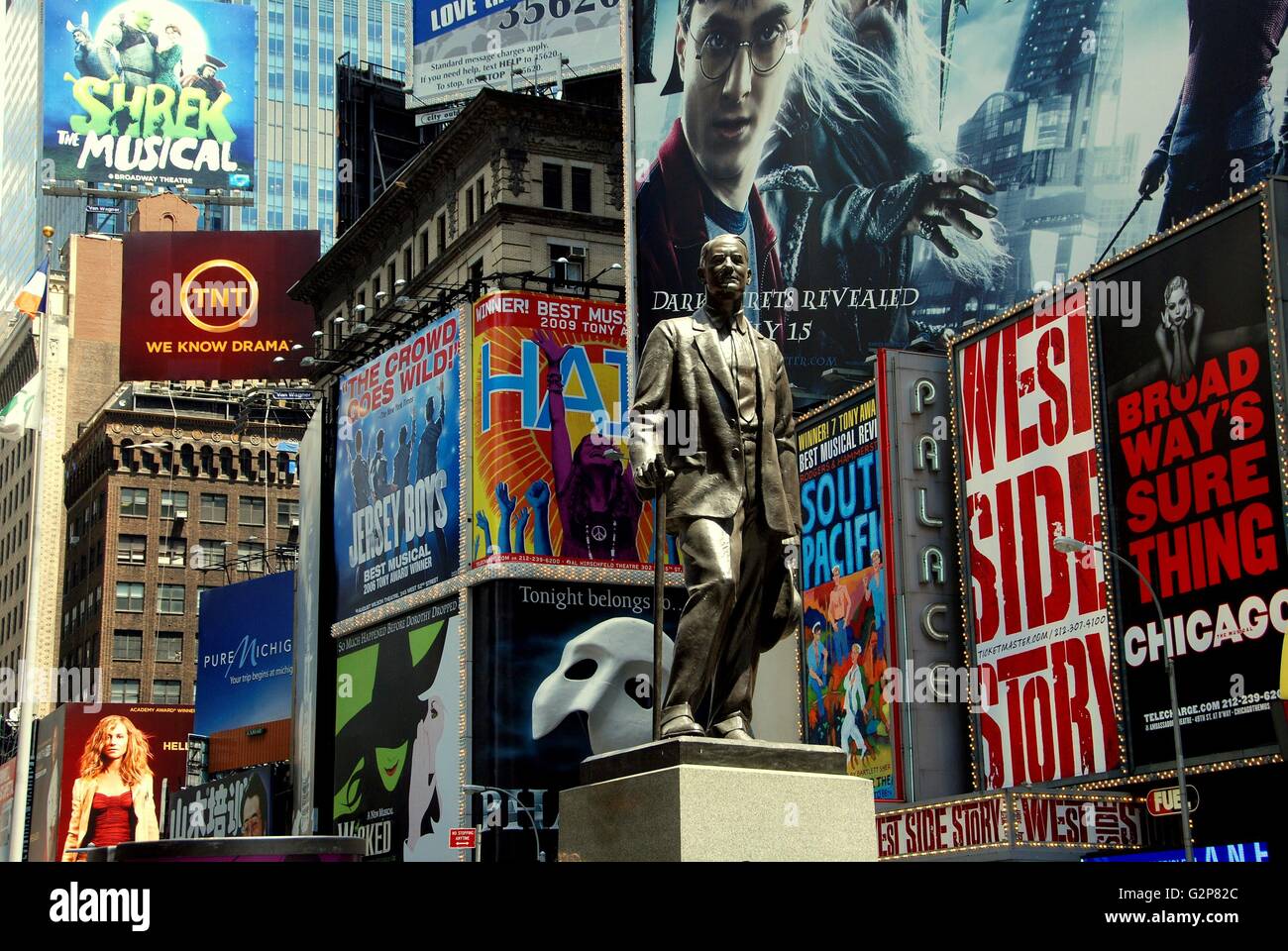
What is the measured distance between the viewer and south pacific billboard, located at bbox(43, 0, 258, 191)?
364 feet

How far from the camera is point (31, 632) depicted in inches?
3056

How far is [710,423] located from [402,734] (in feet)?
182

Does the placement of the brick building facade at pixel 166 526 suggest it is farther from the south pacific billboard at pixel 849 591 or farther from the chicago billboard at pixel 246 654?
the south pacific billboard at pixel 849 591

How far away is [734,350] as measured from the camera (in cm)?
1451

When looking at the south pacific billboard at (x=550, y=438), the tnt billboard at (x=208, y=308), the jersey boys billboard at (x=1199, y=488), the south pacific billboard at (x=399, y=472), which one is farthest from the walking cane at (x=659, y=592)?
the tnt billboard at (x=208, y=308)

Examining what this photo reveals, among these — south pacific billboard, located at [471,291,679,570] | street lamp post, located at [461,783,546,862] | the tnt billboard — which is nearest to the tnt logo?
the tnt billboard

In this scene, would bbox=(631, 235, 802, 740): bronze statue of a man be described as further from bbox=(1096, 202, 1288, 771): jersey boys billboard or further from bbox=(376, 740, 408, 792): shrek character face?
bbox=(376, 740, 408, 792): shrek character face

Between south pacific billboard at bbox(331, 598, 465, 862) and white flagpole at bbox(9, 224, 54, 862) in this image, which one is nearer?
south pacific billboard at bbox(331, 598, 465, 862)

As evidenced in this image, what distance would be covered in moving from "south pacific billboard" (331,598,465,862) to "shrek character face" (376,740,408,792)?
0.03 metres

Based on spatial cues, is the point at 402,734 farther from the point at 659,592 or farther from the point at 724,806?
the point at 724,806

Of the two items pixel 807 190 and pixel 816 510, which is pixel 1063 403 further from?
pixel 807 190

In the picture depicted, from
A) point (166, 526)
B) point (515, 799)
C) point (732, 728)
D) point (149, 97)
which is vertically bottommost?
point (732, 728)

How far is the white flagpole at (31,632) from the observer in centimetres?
7733

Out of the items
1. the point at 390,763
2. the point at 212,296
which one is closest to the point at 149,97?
the point at 212,296
